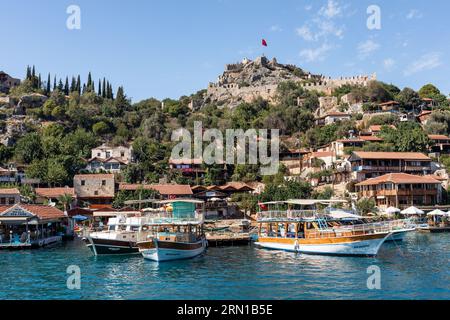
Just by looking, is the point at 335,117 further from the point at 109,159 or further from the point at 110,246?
the point at 110,246

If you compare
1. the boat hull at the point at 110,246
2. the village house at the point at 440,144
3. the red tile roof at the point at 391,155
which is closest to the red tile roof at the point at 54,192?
the boat hull at the point at 110,246

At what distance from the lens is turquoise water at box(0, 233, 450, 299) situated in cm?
2000

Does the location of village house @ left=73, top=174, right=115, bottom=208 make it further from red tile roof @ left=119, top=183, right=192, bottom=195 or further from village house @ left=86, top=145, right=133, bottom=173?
village house @ left=86, top=145, right=133, bottom=173

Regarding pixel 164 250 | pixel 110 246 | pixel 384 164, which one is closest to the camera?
pixel 164 250

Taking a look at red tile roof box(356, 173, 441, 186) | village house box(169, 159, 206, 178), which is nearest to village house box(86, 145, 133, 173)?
village house box(169, 159, 206, 178)

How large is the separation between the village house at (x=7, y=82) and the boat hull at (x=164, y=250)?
380 feet

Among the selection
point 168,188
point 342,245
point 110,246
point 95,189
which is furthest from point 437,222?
point 95,189

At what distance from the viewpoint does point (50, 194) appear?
199 ft

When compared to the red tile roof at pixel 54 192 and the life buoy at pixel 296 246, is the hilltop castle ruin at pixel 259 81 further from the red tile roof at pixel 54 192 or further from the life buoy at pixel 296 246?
the life buoy at pixel 296 246

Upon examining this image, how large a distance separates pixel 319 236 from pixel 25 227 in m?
29.1

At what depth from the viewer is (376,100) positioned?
9862 centimetres

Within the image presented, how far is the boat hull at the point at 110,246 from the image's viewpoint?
3438 cm
